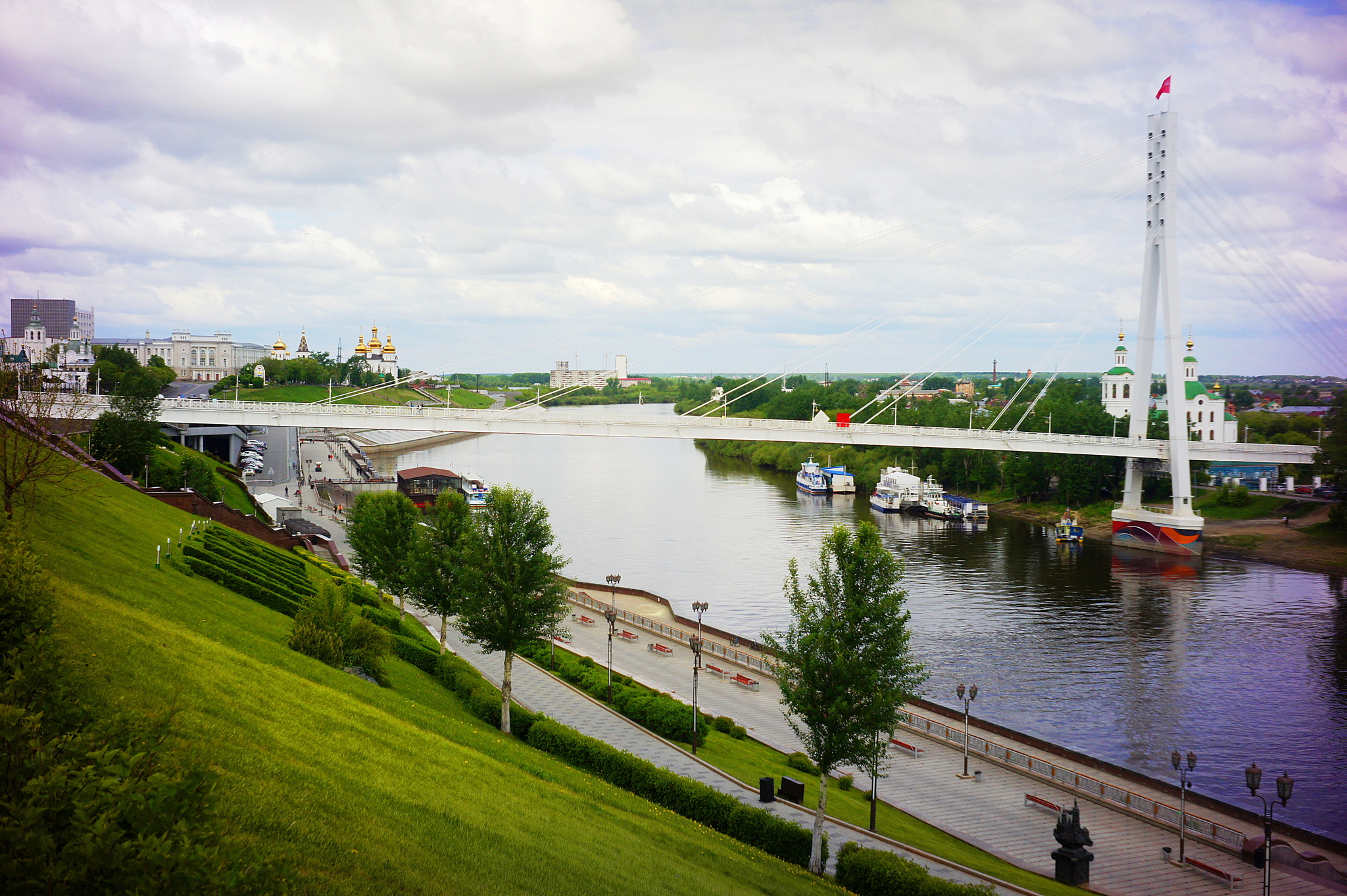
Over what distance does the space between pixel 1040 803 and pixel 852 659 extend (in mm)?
5379

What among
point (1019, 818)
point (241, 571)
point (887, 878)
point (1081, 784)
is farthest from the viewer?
point (241, 571)

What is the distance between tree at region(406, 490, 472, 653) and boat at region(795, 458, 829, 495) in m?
40.4

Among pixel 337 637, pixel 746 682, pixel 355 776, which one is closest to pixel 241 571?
pixel 337 637

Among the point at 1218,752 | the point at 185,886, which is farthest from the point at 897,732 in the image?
the point at 185,886

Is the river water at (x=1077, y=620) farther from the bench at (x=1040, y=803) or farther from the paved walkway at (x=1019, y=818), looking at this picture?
the bench at (x=1040, y=803)

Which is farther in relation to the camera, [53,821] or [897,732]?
[897,732]

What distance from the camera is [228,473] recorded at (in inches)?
1670

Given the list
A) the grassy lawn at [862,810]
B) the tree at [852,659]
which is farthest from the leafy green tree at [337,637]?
the tree at [852,659]

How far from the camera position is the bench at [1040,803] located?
14.1 metres

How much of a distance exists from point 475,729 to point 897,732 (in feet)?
28.6

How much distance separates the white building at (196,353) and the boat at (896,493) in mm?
120782

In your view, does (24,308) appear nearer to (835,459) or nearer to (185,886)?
(835,459)

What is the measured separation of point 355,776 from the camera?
802 cm

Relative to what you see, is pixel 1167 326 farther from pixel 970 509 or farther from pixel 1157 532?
pixel 970 509
